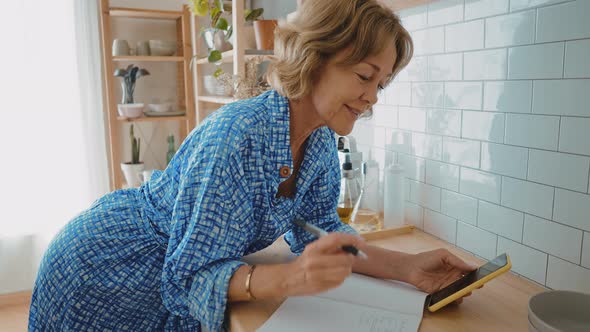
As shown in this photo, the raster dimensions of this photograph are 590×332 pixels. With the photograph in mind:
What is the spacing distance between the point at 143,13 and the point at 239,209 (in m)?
2.45

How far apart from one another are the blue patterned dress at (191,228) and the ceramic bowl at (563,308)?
1.85 feet

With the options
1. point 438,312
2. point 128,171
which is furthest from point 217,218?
point 128,171

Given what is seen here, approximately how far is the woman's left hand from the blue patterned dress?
26 centimetres

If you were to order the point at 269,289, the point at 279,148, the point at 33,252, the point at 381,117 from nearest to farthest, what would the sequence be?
the point at 269,289 → the point at 279,148 → the point at 381,117 → the point at 33,252

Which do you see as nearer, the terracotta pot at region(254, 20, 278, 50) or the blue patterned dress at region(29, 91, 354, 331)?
the blue patterned dress at region(29, 91, 354, 331)

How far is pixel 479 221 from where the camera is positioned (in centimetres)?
138

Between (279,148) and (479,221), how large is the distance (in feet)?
2.34

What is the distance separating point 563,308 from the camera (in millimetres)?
826

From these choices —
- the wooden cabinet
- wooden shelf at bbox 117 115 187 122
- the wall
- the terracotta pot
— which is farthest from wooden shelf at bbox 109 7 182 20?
the wall

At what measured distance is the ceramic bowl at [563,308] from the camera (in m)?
0.81

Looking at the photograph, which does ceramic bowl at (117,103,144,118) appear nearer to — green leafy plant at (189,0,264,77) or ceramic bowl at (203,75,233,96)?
ceramic bowl at (203,75,233,96)

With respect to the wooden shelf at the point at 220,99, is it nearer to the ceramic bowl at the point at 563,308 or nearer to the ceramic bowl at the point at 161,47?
the ceramic bowl at the point at 161,47

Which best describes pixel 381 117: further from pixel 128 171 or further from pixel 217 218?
pixel 128 171

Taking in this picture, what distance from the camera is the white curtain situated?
2.83m
